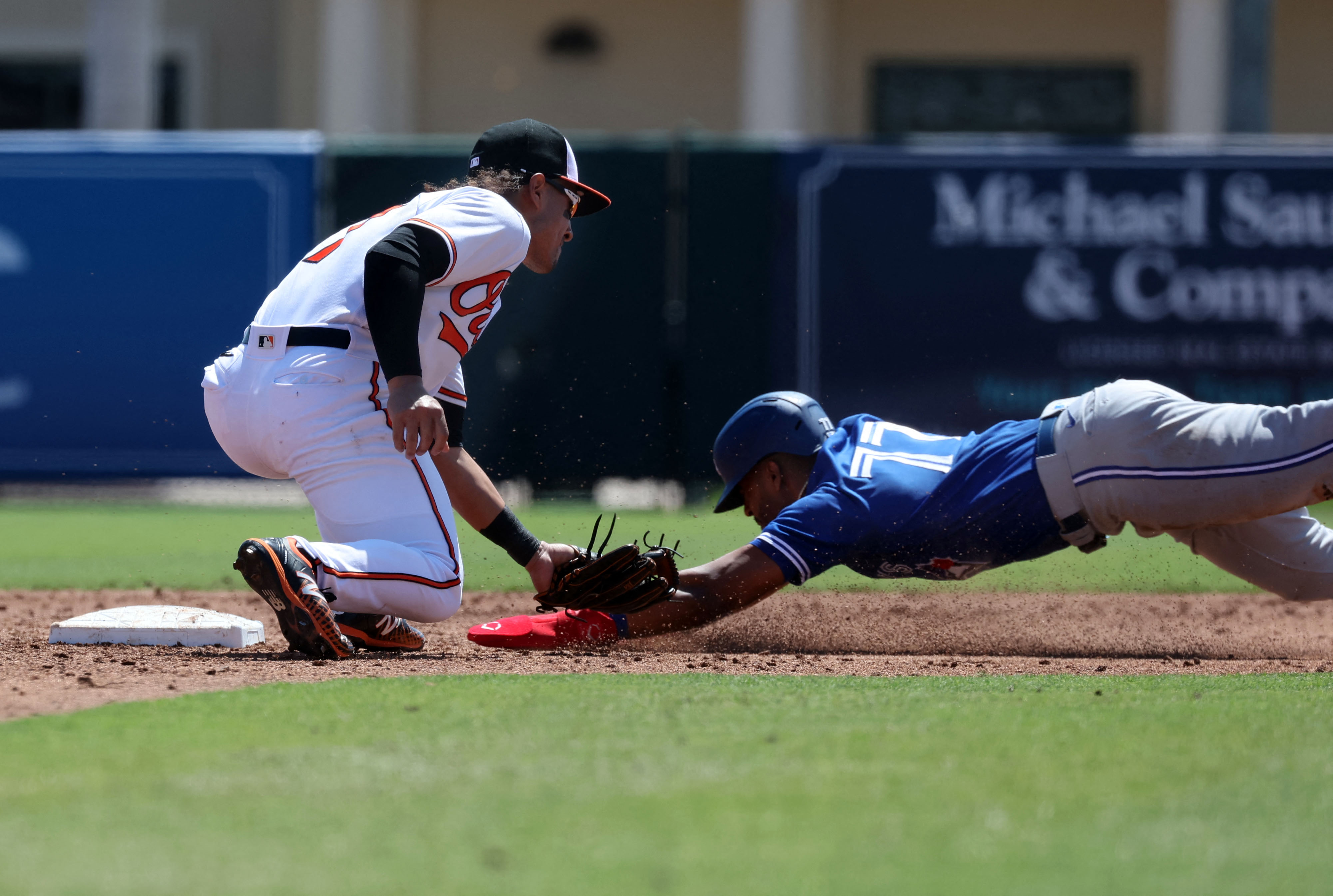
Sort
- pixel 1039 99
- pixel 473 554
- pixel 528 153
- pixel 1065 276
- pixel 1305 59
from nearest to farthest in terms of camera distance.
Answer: pixel 528 153
pixel 473 554
pixel 1065 276
pixel 1305 59
pixel 1039 99

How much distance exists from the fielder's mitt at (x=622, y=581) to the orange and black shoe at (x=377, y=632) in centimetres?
43

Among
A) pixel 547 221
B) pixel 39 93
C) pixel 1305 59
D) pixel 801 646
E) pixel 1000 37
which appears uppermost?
pixel 1000 37

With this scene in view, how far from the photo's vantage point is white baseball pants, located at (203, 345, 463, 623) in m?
3.98

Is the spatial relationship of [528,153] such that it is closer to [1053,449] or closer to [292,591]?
[292,591]

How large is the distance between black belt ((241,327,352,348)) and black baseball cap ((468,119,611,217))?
661mm

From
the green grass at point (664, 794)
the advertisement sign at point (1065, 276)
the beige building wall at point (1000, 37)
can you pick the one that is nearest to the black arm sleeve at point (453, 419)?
the green grass at point (664, 794)

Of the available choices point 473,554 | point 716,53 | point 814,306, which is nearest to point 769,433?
point 473,554

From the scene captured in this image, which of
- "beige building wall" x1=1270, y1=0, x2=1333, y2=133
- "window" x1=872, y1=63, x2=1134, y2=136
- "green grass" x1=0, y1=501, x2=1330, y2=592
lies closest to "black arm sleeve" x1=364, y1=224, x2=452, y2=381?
"green grass" x1=0, y1=501, x2=1330, y2=592

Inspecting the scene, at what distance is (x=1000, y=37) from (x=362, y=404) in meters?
14.1

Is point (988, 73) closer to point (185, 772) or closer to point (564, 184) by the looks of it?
point (564, 184)

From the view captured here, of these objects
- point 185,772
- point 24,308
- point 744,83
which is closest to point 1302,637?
point 185,772

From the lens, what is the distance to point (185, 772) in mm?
2463

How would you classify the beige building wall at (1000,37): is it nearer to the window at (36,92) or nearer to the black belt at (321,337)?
the window at (36,92)

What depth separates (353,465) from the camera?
404cm
